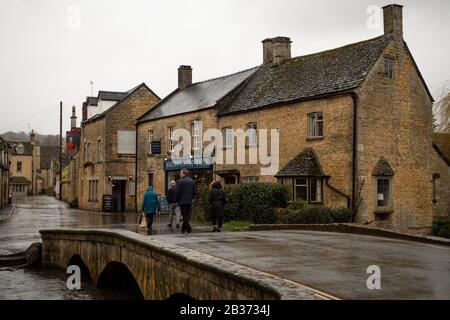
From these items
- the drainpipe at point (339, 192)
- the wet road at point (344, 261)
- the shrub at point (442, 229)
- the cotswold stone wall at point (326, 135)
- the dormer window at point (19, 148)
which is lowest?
the shrub at point (442, 229)

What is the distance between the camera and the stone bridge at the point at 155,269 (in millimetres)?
6789

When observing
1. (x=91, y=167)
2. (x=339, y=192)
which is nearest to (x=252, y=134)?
(x=339, y=192)

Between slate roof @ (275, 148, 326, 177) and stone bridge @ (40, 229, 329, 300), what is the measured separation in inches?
426

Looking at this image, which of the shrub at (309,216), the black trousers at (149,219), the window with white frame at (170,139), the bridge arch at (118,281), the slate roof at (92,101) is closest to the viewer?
the bridge arch at (118,281)

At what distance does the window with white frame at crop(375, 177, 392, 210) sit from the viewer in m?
24.3

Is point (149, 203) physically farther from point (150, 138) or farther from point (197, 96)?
point (150, 138)

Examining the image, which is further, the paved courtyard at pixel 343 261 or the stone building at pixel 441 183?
the stone building at pixel 441 183

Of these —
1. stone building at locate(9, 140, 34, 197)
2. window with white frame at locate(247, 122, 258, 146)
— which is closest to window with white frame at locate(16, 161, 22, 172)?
stone building at locate(9, 140, 34, 197)

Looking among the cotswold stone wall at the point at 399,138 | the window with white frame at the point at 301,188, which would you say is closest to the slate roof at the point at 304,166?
the window with white frame at the point at 301,188

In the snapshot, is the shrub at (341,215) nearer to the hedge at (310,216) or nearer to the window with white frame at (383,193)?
the hedge at (310,216)

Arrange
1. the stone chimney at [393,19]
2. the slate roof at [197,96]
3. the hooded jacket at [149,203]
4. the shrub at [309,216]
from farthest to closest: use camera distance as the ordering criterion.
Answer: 1. the slate roof at [197,96]
2. the stone chimney at [393,19]
3. the shrub at [309,216]
4. the hooded jacket at [149,203]

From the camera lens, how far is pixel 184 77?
41812 millimetres

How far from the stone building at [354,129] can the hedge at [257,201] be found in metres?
2.44

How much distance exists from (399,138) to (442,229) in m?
5.37
